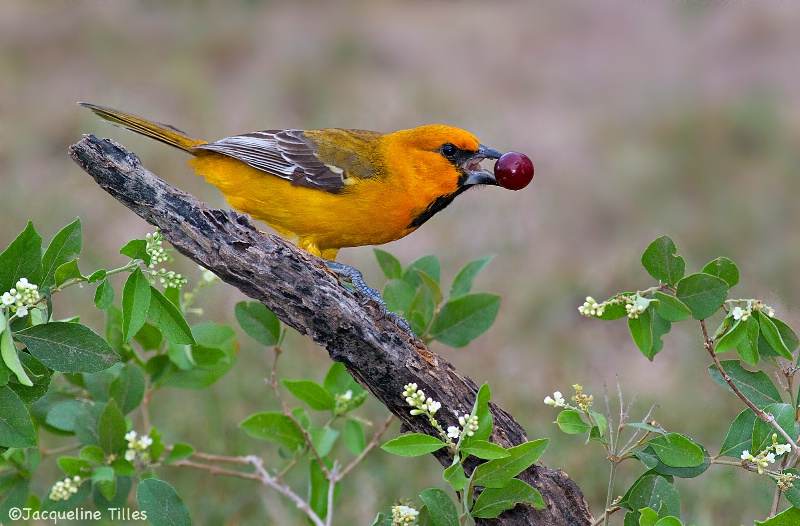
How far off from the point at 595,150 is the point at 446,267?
3097mm

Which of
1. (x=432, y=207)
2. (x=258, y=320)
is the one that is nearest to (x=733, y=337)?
(x=258, y=320)

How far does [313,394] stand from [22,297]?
1.16 meters

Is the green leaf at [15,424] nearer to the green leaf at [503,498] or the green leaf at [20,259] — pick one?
the green leaf at [20,259]

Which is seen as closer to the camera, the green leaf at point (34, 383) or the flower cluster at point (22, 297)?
the flower cluster at point (22, 297)

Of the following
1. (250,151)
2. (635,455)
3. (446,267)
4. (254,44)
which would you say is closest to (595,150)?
(446,267)

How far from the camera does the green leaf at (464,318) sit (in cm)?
324

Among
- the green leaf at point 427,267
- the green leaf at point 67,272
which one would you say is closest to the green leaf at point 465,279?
the green leaf at point 427,267

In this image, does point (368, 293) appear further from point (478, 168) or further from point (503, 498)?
point (478, 168)

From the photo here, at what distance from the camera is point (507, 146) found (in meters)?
9.37

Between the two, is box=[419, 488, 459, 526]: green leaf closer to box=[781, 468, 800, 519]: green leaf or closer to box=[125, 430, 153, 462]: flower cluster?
box=[781, 468, 800, 519]: green leaf

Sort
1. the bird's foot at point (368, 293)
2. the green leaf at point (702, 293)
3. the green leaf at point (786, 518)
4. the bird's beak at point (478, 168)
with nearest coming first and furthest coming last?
the green leaf at point (786, 518)
the green leaf at point (702, 293)
the bird's foot at point (368, 293)
the bird's beak at point (478, 168)

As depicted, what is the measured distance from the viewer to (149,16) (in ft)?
41.0

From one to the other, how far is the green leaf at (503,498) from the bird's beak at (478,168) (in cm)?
177

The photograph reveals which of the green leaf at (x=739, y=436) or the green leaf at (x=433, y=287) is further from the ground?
the green leaf at (x=433, y=287)
